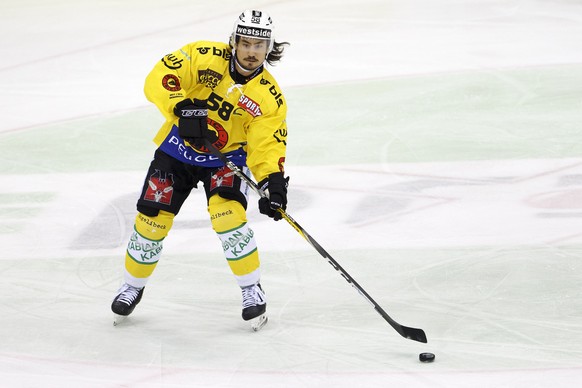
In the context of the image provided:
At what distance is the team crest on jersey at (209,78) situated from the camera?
13.3 ft

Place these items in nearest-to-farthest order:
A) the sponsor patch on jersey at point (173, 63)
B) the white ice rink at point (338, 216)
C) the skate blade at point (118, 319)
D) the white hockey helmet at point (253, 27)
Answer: the white ice rink at point (338, 216), the white hockey helmet at point (253, 27), the sponsor patch on jersey at point (173, 63), the skate blade at point (118, 319)

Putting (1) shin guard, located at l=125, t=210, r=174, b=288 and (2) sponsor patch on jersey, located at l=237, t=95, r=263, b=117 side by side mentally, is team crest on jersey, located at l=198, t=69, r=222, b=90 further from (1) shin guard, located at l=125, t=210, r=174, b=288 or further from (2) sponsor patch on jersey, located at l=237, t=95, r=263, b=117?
(1) shin guard, located at l=125, t=210, r=174, b=288

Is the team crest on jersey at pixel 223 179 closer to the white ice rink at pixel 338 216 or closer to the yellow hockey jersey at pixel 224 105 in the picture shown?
the yellow hockey jersey at pixel 224 105

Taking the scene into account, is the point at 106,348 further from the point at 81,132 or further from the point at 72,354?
the point at 81,132

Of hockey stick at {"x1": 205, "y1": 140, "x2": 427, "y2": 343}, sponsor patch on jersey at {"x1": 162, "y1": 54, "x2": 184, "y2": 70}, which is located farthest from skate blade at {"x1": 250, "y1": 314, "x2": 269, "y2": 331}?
sponsor patch on jersey at {"x1": 162, "y1": 54, "x2": 184, "y2": 70}

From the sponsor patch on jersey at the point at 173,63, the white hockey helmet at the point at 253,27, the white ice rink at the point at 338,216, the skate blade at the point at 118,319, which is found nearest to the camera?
the white ice rink at the point at 338,216

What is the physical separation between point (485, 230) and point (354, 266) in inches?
29.9

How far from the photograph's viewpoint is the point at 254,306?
4.01m

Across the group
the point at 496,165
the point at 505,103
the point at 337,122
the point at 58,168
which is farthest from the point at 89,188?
the point at 505,103

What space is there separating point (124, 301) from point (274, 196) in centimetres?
75

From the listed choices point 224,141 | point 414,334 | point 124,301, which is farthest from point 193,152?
point 414,334

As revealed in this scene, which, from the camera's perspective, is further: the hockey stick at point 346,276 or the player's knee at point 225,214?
the player's knee at point 225,214

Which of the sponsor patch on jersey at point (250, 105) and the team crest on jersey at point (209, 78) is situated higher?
the team crest on jersey at point (209, 78)

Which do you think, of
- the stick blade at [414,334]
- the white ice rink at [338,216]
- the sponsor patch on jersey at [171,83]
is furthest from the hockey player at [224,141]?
the stick blade at [414,334]
